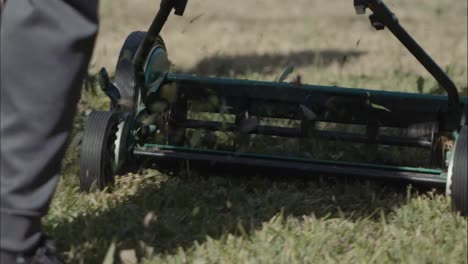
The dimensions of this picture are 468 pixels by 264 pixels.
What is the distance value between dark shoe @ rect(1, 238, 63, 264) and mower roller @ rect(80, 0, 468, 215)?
3.45 feet

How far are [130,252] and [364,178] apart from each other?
1.13 m

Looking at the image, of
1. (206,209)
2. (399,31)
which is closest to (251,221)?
(206,209)

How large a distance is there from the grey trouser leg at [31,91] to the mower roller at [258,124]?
1.16m

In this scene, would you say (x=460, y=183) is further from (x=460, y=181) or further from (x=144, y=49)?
(x=144, y=49)

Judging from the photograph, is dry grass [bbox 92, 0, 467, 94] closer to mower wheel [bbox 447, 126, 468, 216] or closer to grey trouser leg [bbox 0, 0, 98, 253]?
mower wheel [bbox 447, 126, 468, 216]

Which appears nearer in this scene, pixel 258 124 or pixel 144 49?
pixel 144 49

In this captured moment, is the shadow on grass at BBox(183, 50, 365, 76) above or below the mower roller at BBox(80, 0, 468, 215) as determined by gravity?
above

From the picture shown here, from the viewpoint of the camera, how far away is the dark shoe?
2410 millimetres

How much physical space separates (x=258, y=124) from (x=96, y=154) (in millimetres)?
873

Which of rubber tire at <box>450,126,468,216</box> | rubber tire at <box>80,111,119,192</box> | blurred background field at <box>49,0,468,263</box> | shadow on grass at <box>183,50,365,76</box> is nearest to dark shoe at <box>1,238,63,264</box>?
blurred background field at <box>49,0,468,263</box>

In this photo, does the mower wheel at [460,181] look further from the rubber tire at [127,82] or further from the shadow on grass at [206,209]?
the rubber tire at [127,82]

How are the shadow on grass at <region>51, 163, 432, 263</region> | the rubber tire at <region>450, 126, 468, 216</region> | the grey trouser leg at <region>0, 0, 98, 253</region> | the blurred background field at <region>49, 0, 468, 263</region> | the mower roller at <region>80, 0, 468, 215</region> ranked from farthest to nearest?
1. the mower roller at <region>80, 0, 468, 215</region>
2. the rubber tire at <region>450, 126, 468, 216</region>
3. the shadow on grass at <region>51, 163, 432, 263</region>
4. the blurred background field at <region>49, 0, 468, 263</region>
5. the grey trouser leg at <region>0, 0, 98, 253</region>

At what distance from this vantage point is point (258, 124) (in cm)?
418

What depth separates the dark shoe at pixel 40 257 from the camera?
7.91ft
